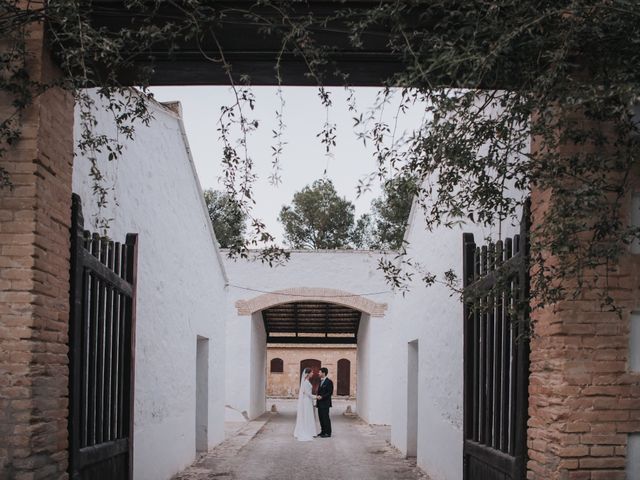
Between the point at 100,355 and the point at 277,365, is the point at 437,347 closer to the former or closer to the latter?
the point at 100,355

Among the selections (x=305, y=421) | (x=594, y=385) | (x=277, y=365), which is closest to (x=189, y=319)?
(x=305, y=421)

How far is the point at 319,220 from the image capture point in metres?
43.8

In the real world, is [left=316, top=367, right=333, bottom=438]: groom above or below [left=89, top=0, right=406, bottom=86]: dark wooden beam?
below

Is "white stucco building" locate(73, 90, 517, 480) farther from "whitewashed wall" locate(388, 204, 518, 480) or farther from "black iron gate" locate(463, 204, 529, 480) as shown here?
"black iron gate" locate(463, 204, 529, 480)

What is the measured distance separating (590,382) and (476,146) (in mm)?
1539

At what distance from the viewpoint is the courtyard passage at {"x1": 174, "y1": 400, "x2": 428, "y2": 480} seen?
11852mm

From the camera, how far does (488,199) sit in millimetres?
5234

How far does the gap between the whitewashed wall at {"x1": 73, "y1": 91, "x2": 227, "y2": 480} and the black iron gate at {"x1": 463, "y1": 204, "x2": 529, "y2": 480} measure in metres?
3.44

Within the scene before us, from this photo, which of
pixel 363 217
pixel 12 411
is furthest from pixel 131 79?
pixel 363 217

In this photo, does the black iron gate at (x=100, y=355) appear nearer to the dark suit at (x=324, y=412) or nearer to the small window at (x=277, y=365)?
the dark suit at (x=324, y=412)

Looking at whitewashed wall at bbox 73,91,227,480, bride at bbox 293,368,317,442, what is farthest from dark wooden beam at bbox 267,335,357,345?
whitewashed wall at bbox 73,91,227,480

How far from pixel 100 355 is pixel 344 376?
3907cm

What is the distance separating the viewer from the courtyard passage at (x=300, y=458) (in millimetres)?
11852

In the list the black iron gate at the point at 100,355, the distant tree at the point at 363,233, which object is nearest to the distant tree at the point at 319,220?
the distant tree at the point at 363,233
